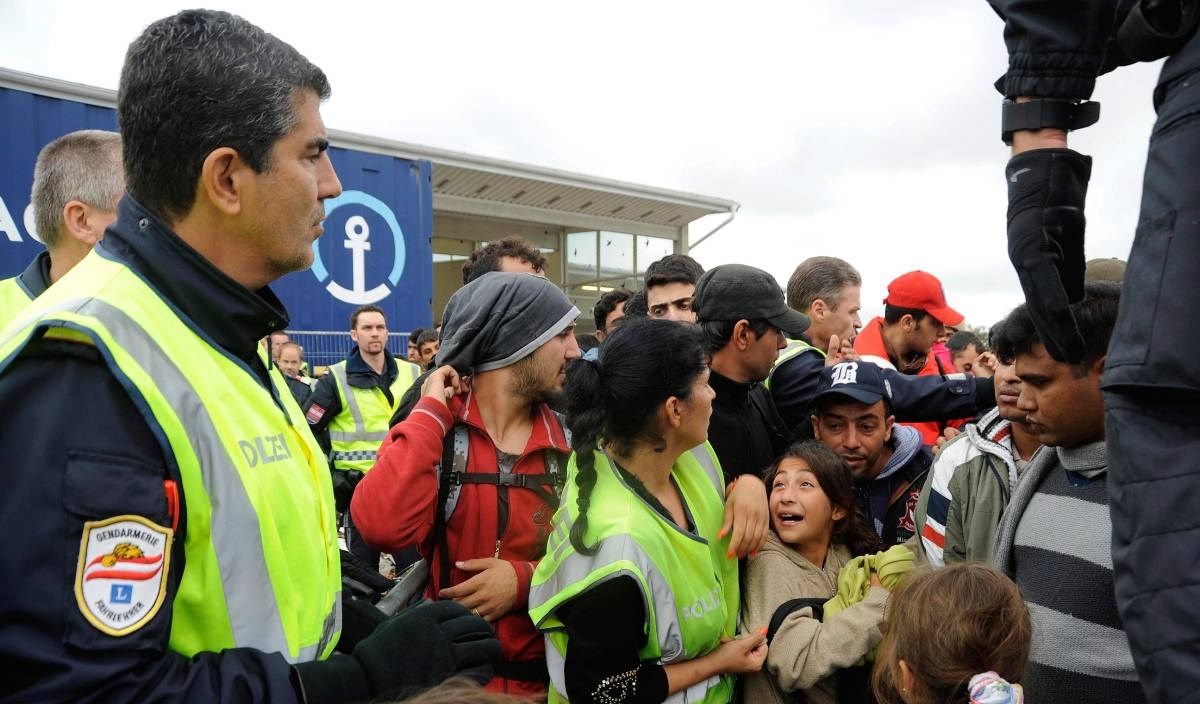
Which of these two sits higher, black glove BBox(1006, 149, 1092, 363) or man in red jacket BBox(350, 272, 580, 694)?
black glove BBox(1006, 149, 1092, 363)

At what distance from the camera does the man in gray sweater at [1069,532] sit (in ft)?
5.56

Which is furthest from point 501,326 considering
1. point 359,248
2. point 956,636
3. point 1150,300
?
point 359,248

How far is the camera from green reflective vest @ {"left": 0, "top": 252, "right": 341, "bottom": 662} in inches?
38.7

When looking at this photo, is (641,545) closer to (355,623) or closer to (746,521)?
(746,521)

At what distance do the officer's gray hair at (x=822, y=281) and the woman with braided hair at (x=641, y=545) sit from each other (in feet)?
6.06

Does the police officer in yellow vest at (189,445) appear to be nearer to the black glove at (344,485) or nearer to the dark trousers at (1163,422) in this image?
the dark trousers at (1163,422)

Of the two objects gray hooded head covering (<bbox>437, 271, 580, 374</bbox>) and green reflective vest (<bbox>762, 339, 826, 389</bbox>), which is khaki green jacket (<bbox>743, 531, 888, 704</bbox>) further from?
gray hooded head covering (<bbox>437, 271, 580, 374</bbox>)

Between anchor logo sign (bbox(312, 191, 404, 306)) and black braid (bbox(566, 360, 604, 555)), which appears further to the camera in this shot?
anchor logo sign (bbox(312, 191, 404, 306))

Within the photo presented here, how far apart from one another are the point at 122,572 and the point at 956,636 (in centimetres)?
157

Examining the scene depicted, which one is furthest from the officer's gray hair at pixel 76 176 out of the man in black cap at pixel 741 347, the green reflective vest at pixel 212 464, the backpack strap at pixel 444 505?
the man in black cap at pixel 741 347

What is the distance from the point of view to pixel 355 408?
6.08 metres

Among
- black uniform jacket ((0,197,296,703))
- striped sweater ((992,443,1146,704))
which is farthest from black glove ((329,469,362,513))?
black uniform jacket ((0,197,296,703))

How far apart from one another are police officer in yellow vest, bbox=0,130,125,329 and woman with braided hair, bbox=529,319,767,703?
1475mm

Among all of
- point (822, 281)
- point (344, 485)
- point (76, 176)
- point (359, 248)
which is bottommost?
point (344, 485)
